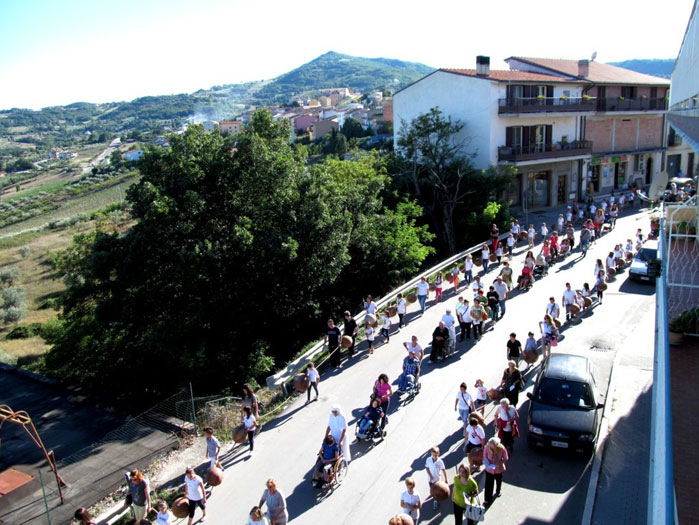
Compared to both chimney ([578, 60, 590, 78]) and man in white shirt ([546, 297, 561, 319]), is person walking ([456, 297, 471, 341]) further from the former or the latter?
chimney ([578, 60, 590, 78])

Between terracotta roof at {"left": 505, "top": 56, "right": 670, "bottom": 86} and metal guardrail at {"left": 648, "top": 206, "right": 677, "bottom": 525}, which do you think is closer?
metal guardrail at {"left": 648, "top": 206, "right": 677, "bottom": 525}

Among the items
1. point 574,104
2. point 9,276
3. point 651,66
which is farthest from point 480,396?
point 651,66

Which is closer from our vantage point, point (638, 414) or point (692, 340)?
point (692, 340)

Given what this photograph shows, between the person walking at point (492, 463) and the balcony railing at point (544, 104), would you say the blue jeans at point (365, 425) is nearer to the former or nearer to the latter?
the person walking at point (492, 463)

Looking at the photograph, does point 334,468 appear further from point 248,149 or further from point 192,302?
point 248,149

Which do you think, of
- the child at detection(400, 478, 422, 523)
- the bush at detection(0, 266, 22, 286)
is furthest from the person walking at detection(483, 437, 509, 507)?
the bush at detection(0, 266, 22, 286)

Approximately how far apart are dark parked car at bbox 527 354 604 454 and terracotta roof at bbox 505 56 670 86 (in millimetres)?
34289

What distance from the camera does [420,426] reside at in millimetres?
11531

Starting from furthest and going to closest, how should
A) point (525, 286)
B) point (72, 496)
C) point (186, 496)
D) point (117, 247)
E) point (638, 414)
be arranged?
point (525, 286) → point (117, 247) → point (638, 414) → point (72, 496) → point (186, 496)

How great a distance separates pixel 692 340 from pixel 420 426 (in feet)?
19.4

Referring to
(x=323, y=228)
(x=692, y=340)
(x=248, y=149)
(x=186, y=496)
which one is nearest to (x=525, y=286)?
(x=323, y=228)

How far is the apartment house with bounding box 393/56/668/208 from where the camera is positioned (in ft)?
108

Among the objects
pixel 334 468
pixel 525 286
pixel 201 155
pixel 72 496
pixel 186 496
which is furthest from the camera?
pixel 525 286

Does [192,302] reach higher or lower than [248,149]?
lower
